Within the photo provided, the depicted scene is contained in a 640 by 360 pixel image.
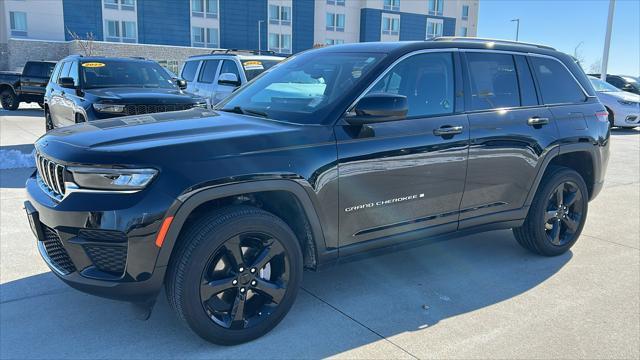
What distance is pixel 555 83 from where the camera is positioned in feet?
15.6

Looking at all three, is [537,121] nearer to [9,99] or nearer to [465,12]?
[9,99]

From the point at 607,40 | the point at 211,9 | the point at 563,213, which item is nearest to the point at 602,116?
the point at 563,213

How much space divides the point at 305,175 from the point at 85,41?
144 feet

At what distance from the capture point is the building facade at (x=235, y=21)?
43500mm

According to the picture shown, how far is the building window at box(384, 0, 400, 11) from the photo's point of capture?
5734cm

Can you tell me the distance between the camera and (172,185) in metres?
2.77

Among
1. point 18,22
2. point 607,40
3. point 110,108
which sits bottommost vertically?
point 110,108

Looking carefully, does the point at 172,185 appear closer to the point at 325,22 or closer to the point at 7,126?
the point at 7,126

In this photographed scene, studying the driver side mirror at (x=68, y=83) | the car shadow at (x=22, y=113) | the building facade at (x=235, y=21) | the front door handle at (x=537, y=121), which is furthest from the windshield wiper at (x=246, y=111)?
the building facade at (x=235, y=21)

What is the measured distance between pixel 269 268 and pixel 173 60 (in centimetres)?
4557

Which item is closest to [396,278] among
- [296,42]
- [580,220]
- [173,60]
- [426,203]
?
[426,203]

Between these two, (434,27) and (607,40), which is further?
(434,27)

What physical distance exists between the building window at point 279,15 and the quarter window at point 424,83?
5056 cm

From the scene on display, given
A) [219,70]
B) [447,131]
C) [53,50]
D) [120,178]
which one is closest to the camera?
[120,178]
